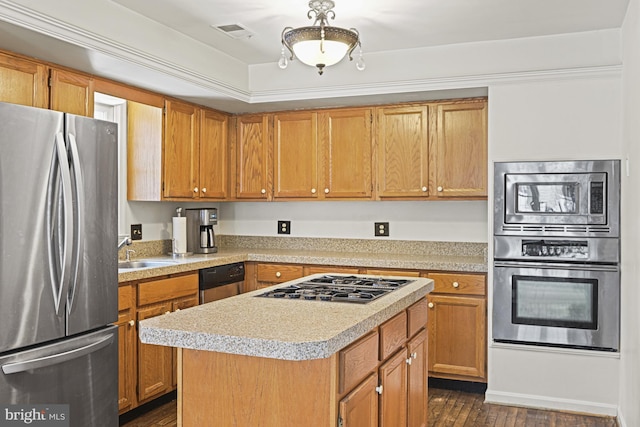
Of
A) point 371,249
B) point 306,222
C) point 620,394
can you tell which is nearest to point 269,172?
point 306,222

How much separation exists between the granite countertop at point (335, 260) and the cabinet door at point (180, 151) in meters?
0.52

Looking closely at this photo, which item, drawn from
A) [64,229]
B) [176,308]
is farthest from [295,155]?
[64,229]

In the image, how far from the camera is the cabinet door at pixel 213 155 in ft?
15.2

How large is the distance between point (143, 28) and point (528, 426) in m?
3.28

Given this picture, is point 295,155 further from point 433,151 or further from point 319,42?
point 319,42

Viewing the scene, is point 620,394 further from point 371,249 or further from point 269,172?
point 269,172

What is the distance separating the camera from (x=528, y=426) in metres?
3.46

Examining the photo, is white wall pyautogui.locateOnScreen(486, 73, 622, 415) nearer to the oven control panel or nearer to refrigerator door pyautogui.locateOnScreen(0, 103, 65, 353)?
the oven control panel

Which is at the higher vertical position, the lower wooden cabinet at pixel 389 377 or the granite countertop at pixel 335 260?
the granite countertop at pixel 335 260

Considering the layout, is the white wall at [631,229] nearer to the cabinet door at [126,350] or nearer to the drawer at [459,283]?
the drawer at [459,283]

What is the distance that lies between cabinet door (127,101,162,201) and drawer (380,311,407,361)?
88.4 inches

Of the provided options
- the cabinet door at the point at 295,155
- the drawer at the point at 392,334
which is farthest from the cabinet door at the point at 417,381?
the cabinet door at the point at 295,155

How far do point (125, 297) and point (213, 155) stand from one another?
168 centimetres

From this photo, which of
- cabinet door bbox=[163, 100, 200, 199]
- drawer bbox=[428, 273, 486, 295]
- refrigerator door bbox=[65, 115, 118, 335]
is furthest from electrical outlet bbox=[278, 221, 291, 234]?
refrigerator door bbox=[65, 115, 118, 335]
